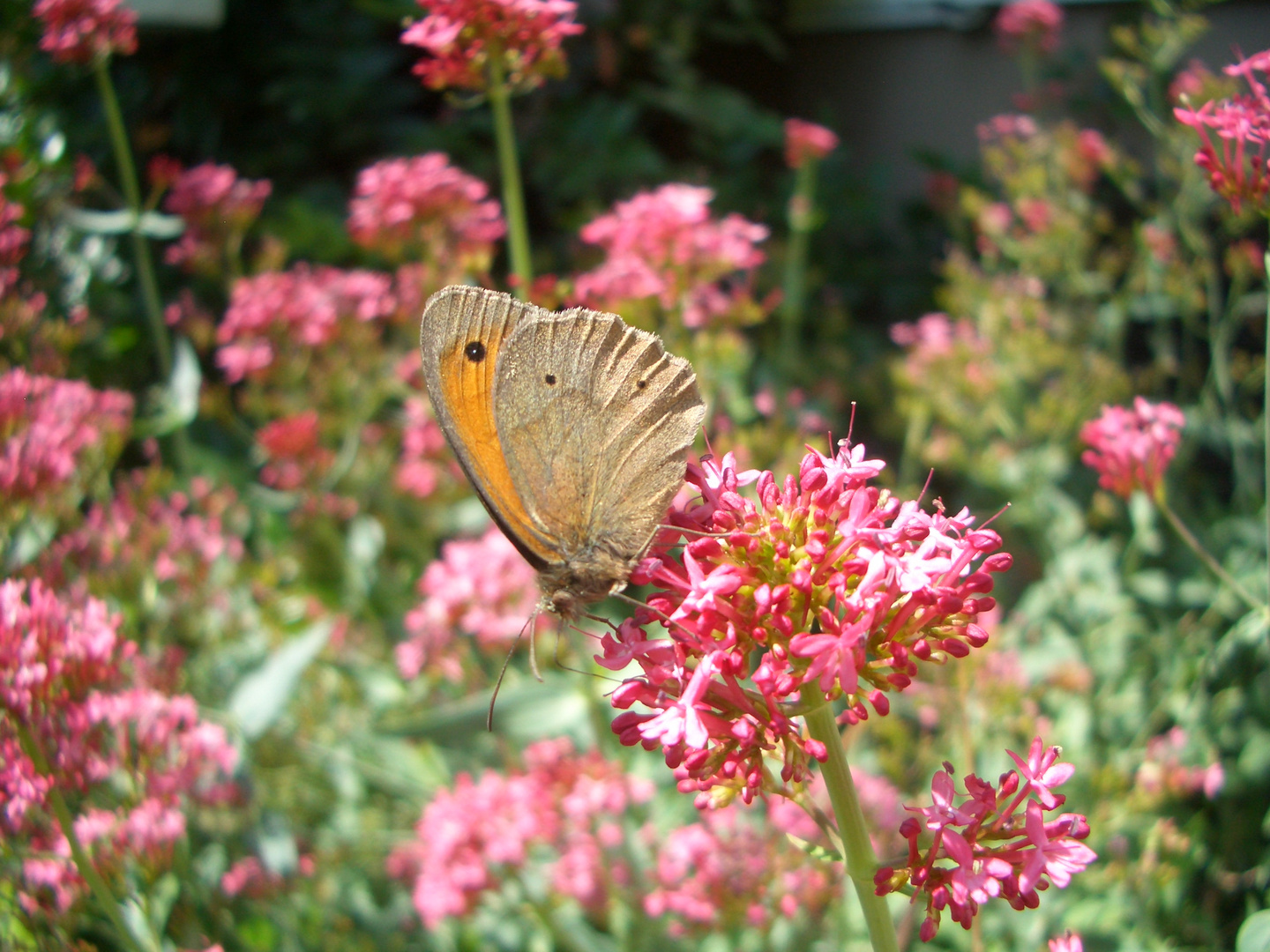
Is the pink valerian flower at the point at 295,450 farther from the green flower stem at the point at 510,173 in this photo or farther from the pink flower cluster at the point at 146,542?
the green flower stem at the point at 510,173

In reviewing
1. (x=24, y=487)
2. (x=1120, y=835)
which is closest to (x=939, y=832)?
(x=1120, y=835)

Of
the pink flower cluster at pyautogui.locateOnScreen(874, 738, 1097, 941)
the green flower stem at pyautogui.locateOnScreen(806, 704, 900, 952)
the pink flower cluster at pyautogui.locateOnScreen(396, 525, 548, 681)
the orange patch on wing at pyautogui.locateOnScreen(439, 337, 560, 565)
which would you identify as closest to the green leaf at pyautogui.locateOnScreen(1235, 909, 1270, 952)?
the pink flower cluster at pyautogui.locateOnScreen(874, 738, 1097, 941)

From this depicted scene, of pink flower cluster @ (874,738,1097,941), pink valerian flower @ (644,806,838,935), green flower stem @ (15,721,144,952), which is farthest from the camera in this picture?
pink valerian flower @ (644,806,838,935)

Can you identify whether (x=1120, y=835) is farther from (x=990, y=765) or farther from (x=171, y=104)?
(x=171, y=104)

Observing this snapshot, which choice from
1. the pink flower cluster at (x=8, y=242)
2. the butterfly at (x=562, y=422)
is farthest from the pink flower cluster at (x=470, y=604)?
the pink flower cluster at (x=8, y=242)

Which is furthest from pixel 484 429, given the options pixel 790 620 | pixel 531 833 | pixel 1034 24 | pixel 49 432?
pixel 1034 24

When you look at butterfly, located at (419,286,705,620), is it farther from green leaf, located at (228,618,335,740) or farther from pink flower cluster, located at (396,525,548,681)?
green leaf, located at (228,618,335,740)
